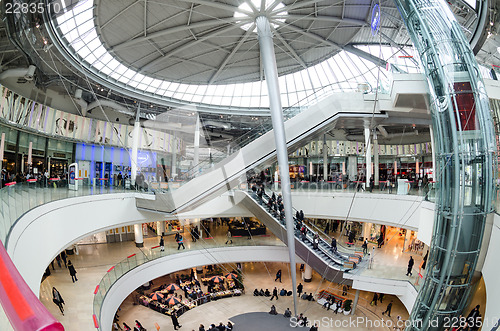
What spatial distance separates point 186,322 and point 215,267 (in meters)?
9.11

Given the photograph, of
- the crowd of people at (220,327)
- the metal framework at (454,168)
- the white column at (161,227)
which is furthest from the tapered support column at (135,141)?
the metal framework at (454,168)

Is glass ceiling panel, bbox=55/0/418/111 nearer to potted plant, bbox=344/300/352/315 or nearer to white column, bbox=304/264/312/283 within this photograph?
potted plant, bbox=344/300/352/315

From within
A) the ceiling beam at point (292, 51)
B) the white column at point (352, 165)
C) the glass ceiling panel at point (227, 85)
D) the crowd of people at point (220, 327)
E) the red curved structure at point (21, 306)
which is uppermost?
the ceiling beam at point (292, 51)

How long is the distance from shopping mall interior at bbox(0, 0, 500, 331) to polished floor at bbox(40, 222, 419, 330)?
0.16 metres

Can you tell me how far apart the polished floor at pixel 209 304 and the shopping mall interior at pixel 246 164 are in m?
0.16

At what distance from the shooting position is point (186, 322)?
826 inches

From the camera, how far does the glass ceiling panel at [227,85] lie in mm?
18078

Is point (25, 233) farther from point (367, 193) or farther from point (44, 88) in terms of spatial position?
point (367, 193)

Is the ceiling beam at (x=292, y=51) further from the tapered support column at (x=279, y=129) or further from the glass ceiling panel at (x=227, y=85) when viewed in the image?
the tapered support column at (x=279, y=129)

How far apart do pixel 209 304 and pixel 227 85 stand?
884 inches

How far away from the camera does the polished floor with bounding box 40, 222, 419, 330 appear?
1598 cm

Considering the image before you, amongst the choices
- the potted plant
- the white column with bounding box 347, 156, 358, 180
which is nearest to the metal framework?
the potted plant

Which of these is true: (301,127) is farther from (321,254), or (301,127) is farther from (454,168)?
(454,168)

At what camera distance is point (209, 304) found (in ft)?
78.2
